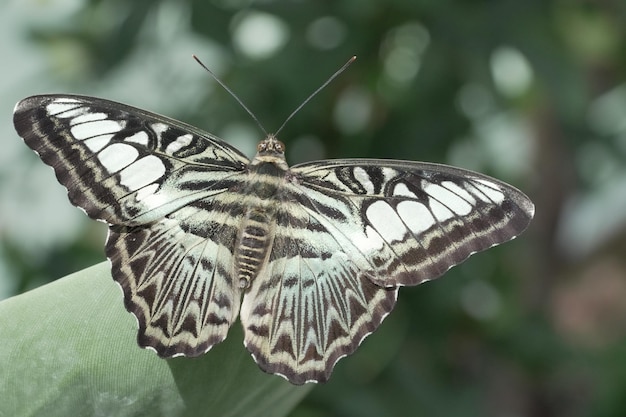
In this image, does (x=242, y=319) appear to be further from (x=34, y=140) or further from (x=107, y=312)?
(x=34, y=140)

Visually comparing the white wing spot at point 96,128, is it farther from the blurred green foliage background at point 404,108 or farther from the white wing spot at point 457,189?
the blurred green foliage background at point 404,108

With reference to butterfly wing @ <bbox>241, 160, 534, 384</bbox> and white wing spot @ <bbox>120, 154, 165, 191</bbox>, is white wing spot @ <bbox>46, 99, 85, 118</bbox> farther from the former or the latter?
butterfly wing @ <bbox>241, 160, 534, 384</bbox>

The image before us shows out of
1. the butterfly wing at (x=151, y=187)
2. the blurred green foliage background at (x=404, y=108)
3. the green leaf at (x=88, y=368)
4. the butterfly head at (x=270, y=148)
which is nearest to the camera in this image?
the green leaf at (x=88, y=368)

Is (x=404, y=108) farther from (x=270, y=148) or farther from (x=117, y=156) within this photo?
(x=117, y=156)

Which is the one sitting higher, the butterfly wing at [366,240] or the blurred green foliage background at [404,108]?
the butterfly wing at [366,240]

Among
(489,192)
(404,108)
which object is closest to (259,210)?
(489,192)

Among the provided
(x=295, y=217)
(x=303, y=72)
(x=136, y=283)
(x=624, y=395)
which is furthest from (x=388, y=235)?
(x=624, y=395)

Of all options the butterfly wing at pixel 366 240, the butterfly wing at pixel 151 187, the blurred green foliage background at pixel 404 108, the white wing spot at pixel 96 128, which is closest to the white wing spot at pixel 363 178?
the butterfly wing at pixel 366 240

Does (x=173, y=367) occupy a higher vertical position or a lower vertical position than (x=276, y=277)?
higher
